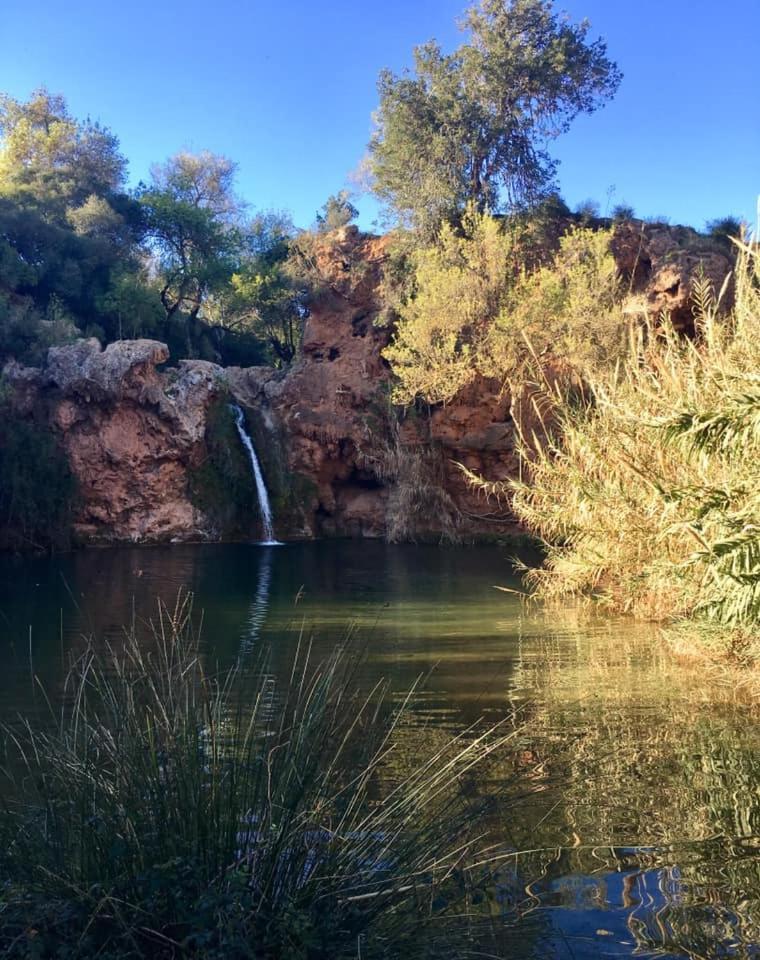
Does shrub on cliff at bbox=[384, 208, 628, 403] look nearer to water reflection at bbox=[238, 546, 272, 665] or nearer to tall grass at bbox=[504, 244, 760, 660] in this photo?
water reflection at bbox=[238, 546, 272, 665]

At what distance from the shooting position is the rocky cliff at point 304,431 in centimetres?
2870

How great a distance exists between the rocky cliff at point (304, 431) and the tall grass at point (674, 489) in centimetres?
1259

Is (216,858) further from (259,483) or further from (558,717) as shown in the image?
(259,483)

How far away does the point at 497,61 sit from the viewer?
107 ft

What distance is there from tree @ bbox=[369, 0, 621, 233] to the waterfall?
9026mm

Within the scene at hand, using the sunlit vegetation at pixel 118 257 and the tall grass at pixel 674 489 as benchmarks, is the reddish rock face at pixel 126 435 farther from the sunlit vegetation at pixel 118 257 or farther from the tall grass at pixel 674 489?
the tall grass at pixel 674 489

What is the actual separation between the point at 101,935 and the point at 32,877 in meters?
0.37

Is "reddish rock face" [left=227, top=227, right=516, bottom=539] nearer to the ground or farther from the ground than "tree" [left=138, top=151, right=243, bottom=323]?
nearer to the ground

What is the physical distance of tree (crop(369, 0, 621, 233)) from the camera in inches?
1281

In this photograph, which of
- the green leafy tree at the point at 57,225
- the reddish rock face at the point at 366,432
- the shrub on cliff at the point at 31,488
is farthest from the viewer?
the green leafy tree at the point at 57,225

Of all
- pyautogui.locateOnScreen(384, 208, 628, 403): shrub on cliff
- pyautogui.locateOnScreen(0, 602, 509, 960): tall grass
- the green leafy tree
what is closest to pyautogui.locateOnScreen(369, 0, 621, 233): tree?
pyautogui.locateOnScreen(384, 208, 628, 403): shrub on cliff

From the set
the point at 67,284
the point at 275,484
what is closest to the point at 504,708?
the point at 275,484

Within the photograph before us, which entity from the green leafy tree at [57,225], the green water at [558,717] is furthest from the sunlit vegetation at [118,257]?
the green water at [558,717]

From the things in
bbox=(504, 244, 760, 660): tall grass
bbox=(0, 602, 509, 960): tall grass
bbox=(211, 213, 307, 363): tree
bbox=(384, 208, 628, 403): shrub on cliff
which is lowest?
bbox=(0, 602, 509, 960): tall grass
